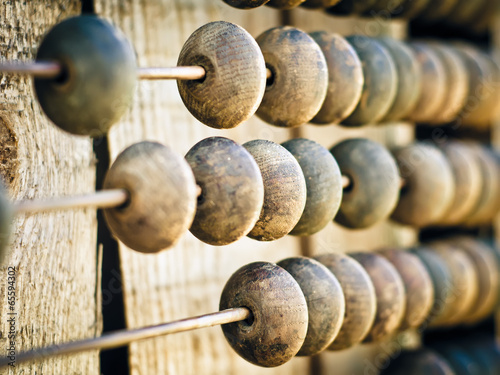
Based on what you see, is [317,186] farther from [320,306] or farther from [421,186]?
[421,186]

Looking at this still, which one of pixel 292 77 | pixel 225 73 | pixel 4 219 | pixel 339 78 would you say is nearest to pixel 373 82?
pixel 339 78

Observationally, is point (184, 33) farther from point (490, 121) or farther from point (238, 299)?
point (490, 121)

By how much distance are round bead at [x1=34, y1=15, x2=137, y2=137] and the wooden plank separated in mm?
229

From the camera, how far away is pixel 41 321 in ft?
1.96

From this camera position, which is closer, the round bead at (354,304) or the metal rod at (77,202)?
the metal rod at (77,202)

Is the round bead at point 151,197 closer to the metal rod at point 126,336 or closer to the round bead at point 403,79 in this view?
the metal rod at point 126,336

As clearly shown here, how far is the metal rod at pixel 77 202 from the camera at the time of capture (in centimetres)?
42

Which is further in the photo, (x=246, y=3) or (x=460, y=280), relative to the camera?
(x=460, y=280)

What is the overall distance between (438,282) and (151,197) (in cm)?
63

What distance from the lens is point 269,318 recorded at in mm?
569

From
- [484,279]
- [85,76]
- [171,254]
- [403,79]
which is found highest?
[403,79]

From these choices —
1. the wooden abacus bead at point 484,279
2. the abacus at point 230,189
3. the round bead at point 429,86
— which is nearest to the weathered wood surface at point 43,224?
the abacus at point 230,189

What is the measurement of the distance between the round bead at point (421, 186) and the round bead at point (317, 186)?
253 millimetres

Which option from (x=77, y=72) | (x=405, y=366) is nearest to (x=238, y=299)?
(x=77, y=72)
